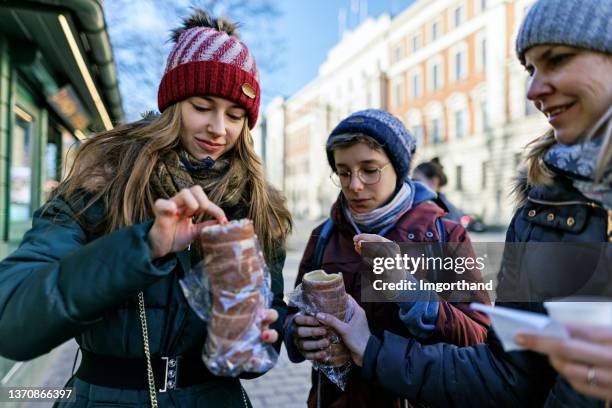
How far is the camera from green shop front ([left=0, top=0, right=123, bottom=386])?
14.1 ft

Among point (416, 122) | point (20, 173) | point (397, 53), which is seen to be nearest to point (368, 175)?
point (20, 173)

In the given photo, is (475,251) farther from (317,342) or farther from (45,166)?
(45,166)

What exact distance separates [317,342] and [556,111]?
114 centimetres

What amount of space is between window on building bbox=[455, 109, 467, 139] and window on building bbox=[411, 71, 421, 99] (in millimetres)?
5872

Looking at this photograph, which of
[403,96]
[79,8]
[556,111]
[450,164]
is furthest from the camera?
[403,96]

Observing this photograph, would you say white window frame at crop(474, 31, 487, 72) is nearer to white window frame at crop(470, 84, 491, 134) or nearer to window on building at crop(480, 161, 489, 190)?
white window frame at crop(470, 84, 491, 134)

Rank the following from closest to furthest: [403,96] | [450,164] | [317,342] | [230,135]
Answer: [317,342]
[230,135]
[450,164]
[403,96]

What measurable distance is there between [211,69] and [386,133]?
3.24 ft

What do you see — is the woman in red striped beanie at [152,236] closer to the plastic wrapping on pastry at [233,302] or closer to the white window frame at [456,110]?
the plastic wrapping on pastry at [233,302]

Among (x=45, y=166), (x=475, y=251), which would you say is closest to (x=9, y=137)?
(x=45, y=166)

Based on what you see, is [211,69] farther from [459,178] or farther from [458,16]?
[458,16]

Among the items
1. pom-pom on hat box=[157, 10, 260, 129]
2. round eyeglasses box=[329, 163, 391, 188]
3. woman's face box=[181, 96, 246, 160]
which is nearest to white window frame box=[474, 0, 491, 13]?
round eyeglasses box=[329, 163, 391, 188]

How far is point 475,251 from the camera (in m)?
2.15

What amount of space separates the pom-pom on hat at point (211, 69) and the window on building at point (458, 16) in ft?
123
